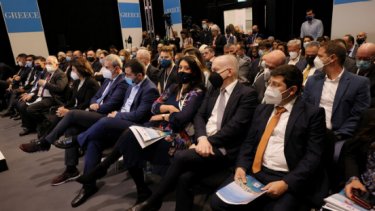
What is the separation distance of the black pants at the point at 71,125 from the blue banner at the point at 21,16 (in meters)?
7.10

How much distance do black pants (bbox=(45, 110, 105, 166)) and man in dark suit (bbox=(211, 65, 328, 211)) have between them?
190 cm

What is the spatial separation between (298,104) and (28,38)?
9.40 m

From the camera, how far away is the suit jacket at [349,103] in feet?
7.13

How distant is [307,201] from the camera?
165 cm

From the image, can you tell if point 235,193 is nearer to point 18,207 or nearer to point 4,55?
point 18,207

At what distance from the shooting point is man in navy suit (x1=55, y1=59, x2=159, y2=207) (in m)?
2.70

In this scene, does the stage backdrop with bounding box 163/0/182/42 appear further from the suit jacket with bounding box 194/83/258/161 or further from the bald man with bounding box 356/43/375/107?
the suit jacket with bounding box 194/83/258/161

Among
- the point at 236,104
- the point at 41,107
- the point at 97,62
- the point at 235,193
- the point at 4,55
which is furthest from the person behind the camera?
the point at 4,55

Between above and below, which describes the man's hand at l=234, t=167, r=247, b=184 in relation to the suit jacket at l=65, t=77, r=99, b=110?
below

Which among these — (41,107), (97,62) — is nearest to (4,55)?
(97,62)

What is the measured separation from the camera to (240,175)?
1816 millimetres

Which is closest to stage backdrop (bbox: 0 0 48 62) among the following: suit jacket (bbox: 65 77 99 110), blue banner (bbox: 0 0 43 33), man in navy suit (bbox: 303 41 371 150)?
blue banner (bbox: 0 0 43 33)

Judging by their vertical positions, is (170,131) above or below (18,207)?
above

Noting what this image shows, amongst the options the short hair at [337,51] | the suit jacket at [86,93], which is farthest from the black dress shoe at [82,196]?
the short hair at [337,51]
